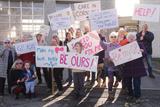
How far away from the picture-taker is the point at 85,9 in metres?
13.6

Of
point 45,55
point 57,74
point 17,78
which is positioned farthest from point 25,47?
point 57,74

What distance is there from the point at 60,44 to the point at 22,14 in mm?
12919

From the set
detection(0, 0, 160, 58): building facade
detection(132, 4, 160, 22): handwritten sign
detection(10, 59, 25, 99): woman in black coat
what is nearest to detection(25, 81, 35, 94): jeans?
detection(10, 59, 25, 99): woman in black coat

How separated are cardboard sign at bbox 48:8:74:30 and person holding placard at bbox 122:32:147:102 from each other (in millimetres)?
2408

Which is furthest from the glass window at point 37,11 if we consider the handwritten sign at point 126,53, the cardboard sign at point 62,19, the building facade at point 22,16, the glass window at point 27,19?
the handwritten sign at point 126,53

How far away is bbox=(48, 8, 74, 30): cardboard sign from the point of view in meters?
13.1

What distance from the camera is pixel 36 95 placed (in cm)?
1220

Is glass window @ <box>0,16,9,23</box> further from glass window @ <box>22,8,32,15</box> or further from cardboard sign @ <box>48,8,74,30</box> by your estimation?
cardboard sign @ <box>48,8,74,30</box>

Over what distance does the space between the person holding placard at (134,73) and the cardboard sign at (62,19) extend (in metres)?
2.41

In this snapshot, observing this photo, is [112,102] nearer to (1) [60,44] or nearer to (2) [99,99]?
(2) [99,99]

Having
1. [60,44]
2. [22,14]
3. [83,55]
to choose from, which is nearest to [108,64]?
[83,55]

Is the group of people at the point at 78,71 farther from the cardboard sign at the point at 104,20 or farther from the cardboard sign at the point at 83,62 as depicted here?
the cardboard sign at the point at 104,20

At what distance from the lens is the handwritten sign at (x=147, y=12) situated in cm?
1252

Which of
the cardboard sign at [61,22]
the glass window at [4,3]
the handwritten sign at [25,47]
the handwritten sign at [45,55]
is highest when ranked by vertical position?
the glass window at [4,3]
